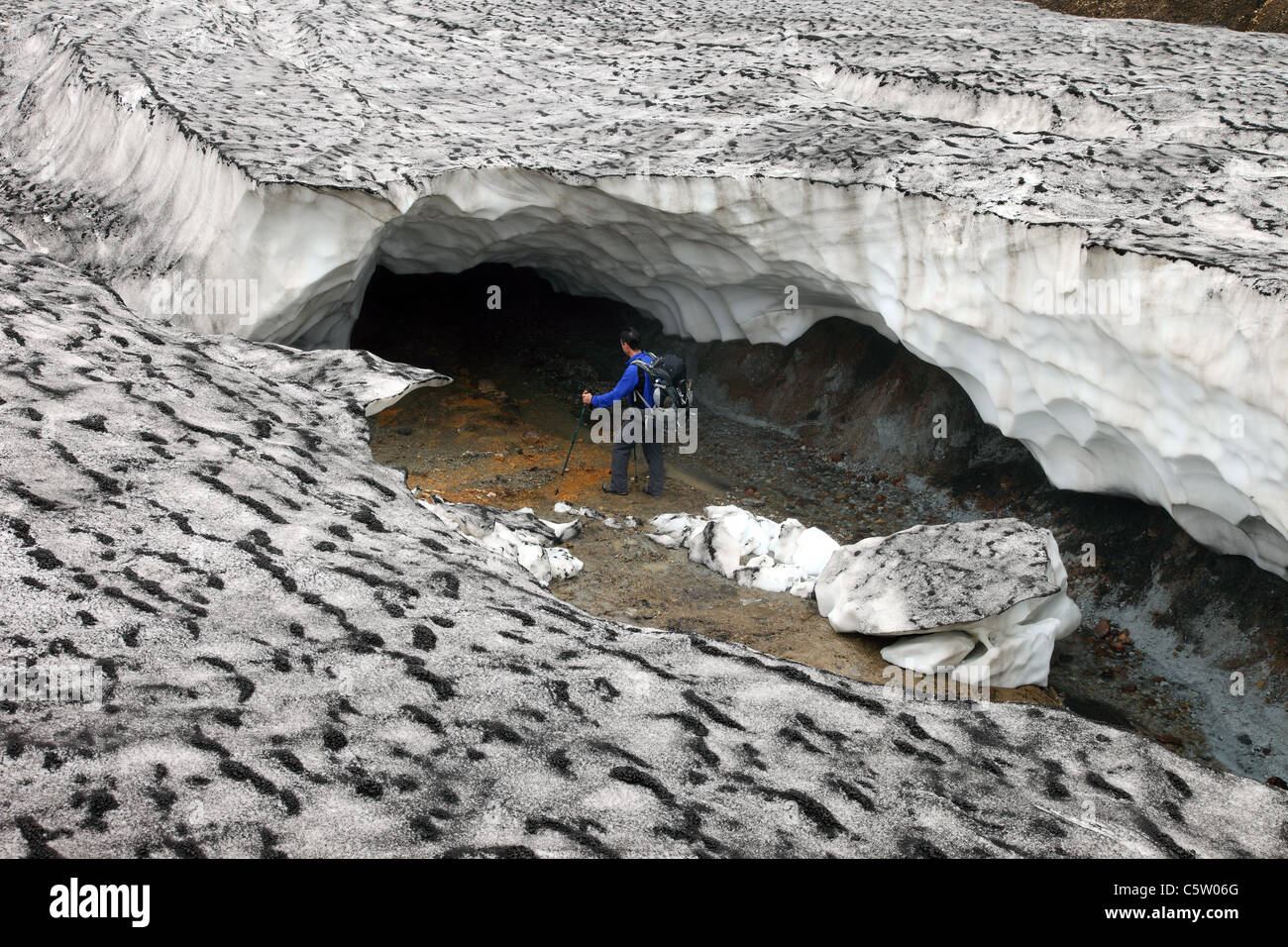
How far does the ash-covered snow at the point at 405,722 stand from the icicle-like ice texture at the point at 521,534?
186 cm

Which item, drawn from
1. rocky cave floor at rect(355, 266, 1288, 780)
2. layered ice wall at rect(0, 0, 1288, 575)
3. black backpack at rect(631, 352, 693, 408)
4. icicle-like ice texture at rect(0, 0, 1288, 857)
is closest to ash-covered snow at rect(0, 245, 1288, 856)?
icicle-like ice texture at rect(0, 0, 1288, 857)

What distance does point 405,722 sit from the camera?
11.3 feet

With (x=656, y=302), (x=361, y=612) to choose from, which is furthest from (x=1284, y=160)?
(x=361, y=612)

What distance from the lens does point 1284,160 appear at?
6.71 metres

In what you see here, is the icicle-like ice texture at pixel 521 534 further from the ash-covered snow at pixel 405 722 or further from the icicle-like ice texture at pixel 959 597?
the ash-covered snow at pixel 405 722

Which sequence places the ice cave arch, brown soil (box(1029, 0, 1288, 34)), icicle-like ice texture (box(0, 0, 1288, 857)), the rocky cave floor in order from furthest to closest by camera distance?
brown soil (box(1029, 0, 1288, 34)) → the rocky cave floor → the ice cave arch → icicle-like ice texture (box(0, 0, 1288, 857))

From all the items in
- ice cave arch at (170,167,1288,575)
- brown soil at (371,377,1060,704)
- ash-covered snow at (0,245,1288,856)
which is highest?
ice cave arch at (170,167,1288,575)

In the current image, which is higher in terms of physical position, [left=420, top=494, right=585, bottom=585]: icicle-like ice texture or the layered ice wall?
the layered ice wall

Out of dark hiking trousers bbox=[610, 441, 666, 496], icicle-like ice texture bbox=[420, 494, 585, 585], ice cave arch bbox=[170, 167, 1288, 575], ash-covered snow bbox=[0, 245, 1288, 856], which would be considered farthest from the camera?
dark hiking trousers bbox=[610, 441, 666, 496]

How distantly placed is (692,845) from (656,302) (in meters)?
8.12

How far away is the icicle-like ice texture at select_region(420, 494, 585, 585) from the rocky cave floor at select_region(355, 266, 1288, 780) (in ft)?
0.40

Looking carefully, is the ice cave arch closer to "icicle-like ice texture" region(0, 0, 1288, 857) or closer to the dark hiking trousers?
"icicle-like ice texture" region(0, 0, 1288, 857)

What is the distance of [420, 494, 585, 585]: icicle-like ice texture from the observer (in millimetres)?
6801

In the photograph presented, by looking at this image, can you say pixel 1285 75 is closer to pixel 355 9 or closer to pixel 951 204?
pixel 951 204
